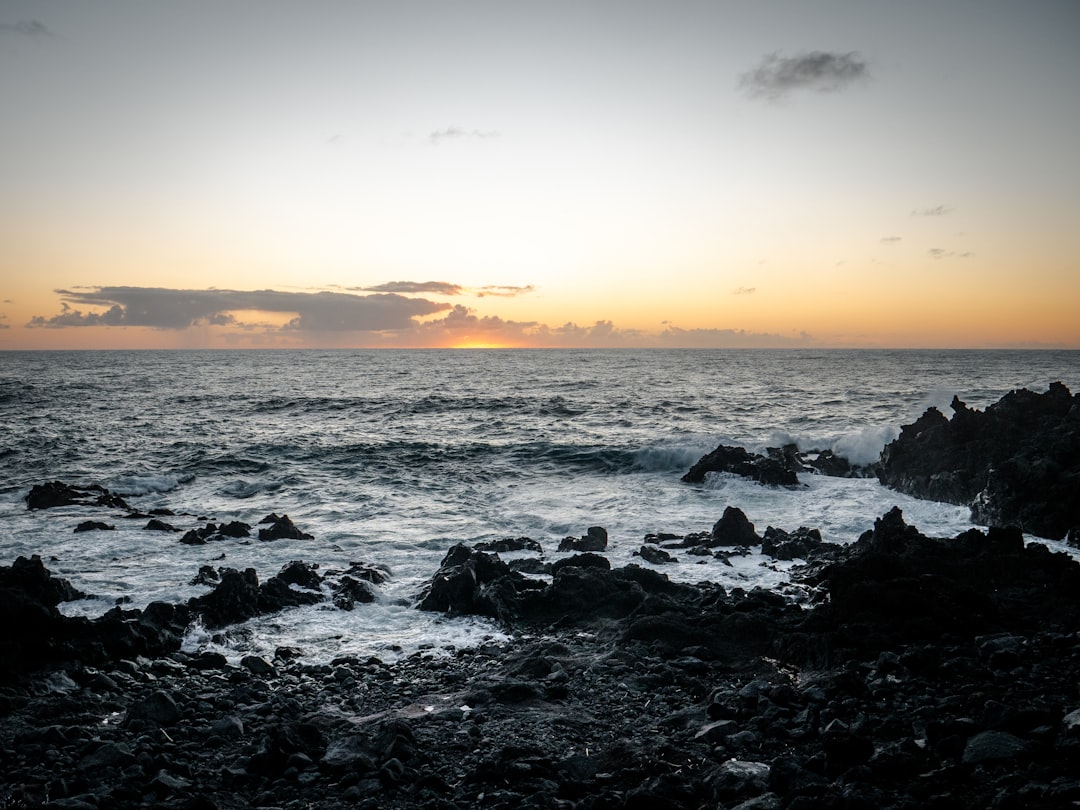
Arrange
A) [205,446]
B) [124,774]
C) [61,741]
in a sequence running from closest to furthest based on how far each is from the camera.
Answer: [124,774] < [61,741] < [205,446]

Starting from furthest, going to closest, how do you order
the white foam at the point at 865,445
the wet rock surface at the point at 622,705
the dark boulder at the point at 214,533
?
the white foam at the point at 865,445
the dark boulder at the point at 214,533
the wet rock surface at the point at 622,705

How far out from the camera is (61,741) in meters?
7.99

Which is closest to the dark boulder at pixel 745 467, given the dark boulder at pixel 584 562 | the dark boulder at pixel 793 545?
the dark boulder at pixel 793 545

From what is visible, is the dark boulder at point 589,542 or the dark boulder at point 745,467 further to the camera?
the dark boulder at point 745,467

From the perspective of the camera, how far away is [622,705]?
29.9 feet

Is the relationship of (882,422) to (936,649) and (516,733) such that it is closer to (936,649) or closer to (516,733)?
(936,649)

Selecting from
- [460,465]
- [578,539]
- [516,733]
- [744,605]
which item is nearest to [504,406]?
[460,465]

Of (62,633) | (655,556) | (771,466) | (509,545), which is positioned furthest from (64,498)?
(771,466)

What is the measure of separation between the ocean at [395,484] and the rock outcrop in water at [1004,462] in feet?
2.71

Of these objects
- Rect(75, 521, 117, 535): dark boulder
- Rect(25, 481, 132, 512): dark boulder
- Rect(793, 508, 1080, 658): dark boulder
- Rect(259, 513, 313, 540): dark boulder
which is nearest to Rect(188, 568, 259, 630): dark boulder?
Rect(259, 513, 313, 540): dark boulder

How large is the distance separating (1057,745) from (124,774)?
30.2 feet

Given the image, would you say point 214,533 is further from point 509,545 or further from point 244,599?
point 509,545

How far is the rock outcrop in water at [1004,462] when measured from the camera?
17438 mm

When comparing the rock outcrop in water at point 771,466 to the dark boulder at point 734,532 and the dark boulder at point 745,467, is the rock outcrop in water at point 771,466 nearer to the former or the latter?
the dark boulder at point 745,467
